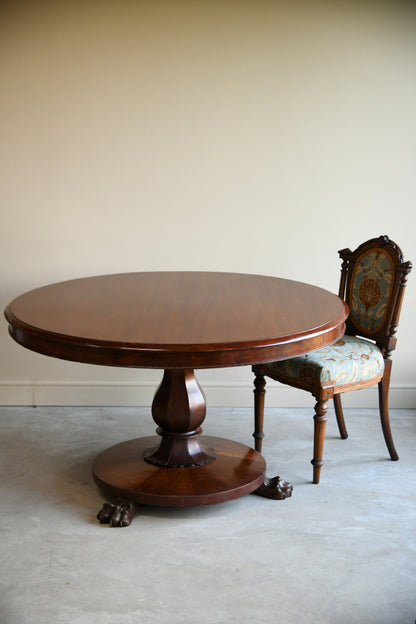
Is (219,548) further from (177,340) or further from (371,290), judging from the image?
(371,290)

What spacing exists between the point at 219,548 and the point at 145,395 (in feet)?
4.78

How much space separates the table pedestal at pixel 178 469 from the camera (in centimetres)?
236

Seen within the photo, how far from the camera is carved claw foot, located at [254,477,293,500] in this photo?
8.20ft

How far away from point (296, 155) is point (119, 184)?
92cm

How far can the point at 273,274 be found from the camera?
3.47 meters

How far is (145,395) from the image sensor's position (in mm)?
3527

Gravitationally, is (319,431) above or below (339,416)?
above

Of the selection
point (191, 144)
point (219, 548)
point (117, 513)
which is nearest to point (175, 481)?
point (117, 513)

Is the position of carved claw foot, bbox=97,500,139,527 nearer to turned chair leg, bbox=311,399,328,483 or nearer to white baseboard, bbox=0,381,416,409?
turned chair leg, bbox=311,399,328,483

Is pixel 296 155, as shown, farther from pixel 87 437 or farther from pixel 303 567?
pixel 303 567

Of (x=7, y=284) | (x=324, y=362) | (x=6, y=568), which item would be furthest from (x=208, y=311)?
(x=7, y=284)

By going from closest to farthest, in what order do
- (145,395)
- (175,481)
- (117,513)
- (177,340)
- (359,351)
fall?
(177,340)
(117,513)
(175,481)
(359,351)
(145,395)

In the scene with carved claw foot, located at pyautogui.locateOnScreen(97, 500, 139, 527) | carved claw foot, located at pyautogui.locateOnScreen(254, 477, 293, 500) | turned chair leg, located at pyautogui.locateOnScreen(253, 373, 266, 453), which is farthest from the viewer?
turned chair leg, located at pyautogui.locateOnScreen(253, 373, 266, 453)

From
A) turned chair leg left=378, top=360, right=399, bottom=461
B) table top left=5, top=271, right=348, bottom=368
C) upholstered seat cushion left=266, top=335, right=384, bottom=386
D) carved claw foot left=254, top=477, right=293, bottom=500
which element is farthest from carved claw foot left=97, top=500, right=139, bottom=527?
turned chair leg left=378, top=360, right=399, bottom=461
